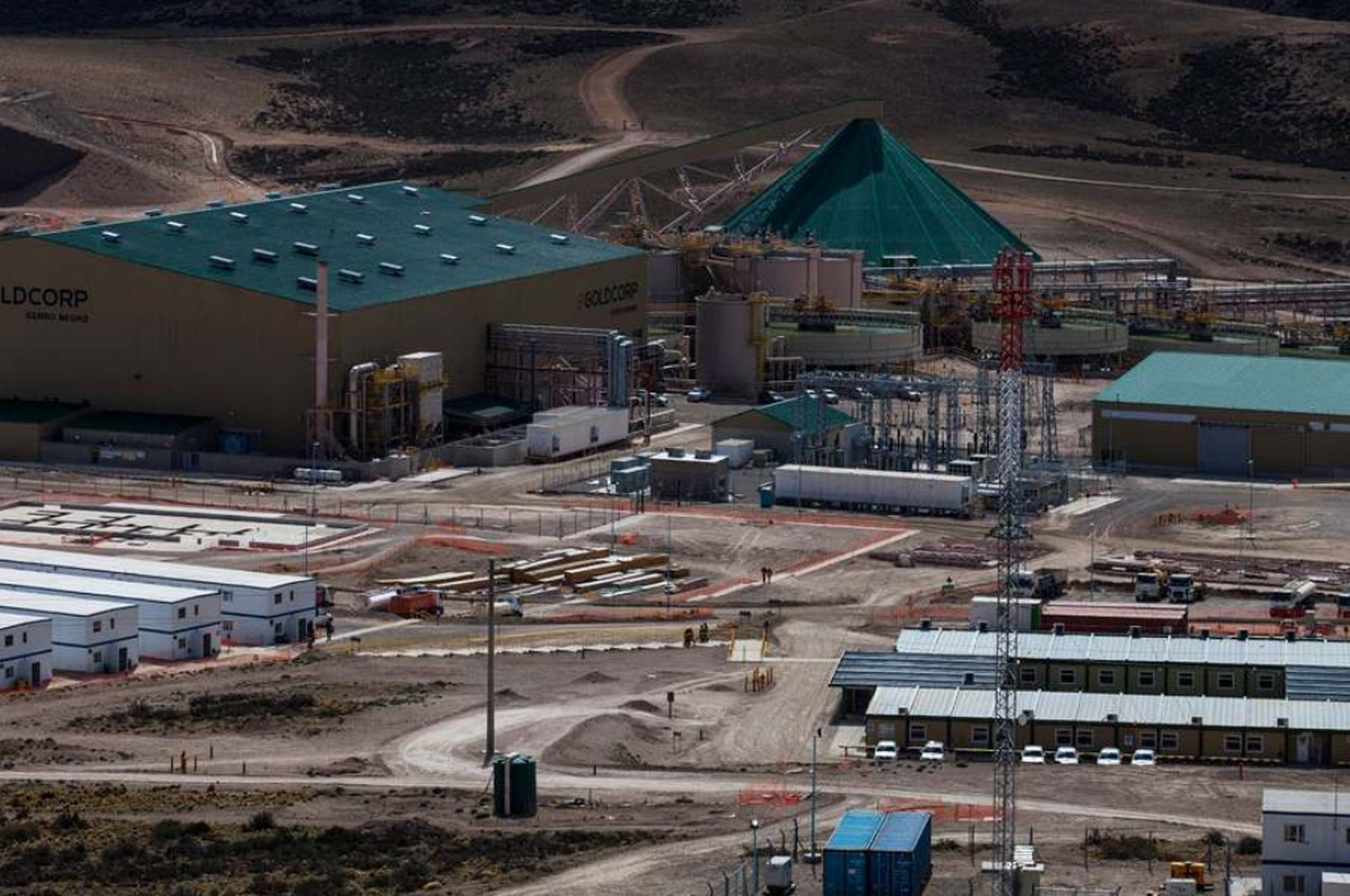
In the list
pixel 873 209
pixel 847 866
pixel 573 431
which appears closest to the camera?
pixel 847 866

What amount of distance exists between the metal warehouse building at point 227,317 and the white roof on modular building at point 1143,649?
4093 centimetres

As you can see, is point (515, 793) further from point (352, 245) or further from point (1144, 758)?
point (352, 245)

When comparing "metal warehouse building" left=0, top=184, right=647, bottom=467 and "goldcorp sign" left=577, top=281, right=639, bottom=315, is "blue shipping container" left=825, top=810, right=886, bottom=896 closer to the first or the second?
"metal warehouse building" left=0, top=184, right=647, bottom=467

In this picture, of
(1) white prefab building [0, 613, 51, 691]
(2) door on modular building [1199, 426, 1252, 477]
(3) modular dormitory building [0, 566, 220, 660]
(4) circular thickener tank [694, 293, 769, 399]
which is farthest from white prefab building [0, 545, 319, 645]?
(4) circular thickener tank [694, 293, 769, 399]

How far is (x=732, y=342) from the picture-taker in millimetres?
146875

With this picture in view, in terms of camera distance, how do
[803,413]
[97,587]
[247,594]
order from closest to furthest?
[97,587]
[247,594]
[803,413]

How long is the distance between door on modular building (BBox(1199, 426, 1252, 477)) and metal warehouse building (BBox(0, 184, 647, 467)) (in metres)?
28.5

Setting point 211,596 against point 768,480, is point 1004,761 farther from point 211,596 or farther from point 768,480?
point 768,480

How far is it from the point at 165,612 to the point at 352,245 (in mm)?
46312

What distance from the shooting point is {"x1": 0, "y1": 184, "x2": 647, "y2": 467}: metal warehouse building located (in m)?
126

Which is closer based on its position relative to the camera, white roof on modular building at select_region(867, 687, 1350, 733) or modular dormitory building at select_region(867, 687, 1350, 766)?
modular dormitory building at select_region(867, 687, 1350, 766)

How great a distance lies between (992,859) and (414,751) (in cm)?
1793

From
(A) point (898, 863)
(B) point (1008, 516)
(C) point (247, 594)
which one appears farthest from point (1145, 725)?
(C) point (247, 594)

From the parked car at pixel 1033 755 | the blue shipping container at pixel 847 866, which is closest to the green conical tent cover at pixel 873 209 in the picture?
the parked car at pixel 1033 755
